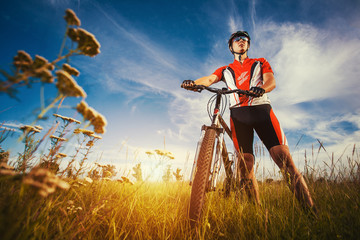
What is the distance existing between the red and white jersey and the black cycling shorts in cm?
12

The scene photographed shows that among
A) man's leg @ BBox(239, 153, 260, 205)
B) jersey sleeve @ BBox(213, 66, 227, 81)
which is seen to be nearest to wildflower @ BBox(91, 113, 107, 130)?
man's leg @ BBox(239, 153, 260, 205)

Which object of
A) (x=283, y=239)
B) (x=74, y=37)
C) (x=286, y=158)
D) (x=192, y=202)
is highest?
(x=74, y=37)

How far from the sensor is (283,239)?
146 centimetres

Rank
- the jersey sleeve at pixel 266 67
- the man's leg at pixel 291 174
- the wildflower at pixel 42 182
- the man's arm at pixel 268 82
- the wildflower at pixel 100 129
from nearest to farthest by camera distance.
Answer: the wildflower at pixel 42 182 → the wildflower at pixel 100 129 → the man's leg at pixel 291 174 → the man's arm at pixel 268 82 → the jersey sleeve at pixel 266 67

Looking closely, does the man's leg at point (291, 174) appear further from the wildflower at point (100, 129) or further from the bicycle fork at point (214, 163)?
the wildflower at point (100, 129)

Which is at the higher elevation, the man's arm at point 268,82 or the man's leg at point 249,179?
the man's arm at point 268,82

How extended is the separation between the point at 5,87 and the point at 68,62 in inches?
19.1

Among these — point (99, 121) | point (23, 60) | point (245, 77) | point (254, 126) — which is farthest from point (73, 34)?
point (245, 77)

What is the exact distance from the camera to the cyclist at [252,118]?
2.11 metres

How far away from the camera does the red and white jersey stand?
9.12 ft

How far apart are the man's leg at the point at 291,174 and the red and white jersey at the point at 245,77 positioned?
85 centimetres

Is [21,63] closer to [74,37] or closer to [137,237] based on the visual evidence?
[74,37]

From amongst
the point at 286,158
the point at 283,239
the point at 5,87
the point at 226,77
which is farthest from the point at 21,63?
the point at 226,77

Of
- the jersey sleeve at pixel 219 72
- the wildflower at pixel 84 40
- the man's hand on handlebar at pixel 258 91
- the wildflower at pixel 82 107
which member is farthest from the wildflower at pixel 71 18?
the jersey sleeve at pixel 219 72
